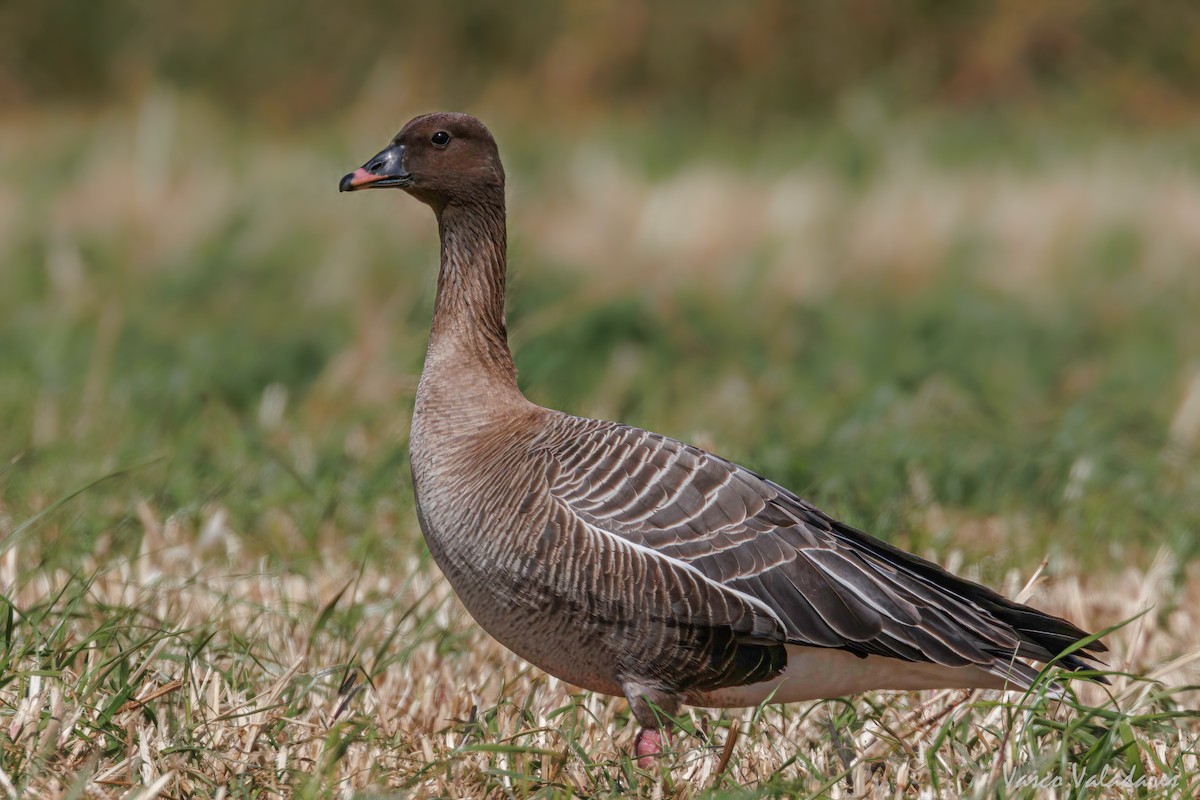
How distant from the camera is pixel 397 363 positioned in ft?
26.4

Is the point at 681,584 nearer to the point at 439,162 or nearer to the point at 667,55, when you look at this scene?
the point at 439,162

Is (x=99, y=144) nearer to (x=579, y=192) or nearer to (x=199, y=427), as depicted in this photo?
(x=579, y=192)

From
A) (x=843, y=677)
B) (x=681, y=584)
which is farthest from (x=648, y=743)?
(x=843, y=677)

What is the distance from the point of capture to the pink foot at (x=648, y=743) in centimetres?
368

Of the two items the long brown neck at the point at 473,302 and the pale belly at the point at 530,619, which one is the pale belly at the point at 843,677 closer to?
the pale belly at the point at 530,619

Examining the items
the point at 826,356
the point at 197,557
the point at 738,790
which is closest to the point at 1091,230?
the point at 826,356

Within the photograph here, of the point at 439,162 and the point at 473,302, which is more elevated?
the point at 439,162

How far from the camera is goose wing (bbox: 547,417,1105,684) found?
3768 mm

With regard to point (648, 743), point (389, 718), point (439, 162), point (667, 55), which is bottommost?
point (389, 718)

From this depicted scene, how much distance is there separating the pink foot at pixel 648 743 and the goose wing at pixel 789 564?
35 centimetres

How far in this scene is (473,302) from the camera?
441cm

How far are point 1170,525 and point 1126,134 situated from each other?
41.6 ft

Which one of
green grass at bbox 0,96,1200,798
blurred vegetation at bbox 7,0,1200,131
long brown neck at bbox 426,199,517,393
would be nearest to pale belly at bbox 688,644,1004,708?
green grass at bbox 0,96,1200,798

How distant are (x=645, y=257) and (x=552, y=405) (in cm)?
402
